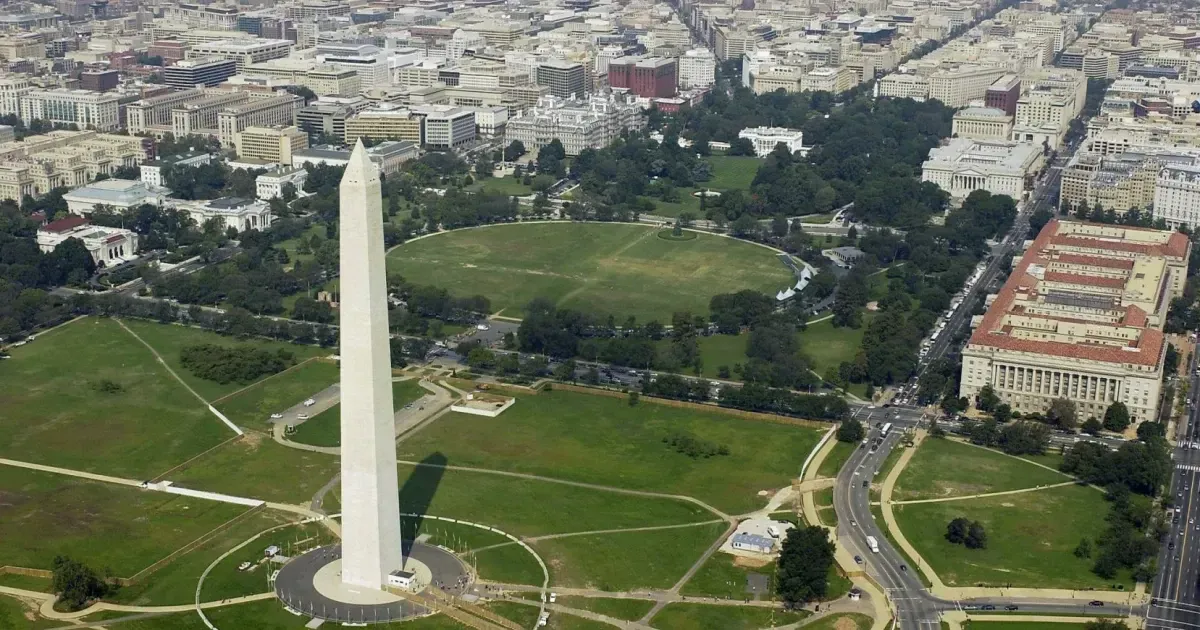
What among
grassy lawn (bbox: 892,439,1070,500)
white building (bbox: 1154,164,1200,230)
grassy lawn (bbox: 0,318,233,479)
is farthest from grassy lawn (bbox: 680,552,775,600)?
white building (bbox: 1154,164,1200,230)

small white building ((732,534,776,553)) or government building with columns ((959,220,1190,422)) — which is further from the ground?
government building with columns ((959,220,1190,422))

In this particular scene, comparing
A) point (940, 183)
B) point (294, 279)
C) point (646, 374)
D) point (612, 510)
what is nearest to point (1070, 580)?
point (612, 510)

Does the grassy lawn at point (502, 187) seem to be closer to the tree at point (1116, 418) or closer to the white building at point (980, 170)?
the white building at point (980, 170)

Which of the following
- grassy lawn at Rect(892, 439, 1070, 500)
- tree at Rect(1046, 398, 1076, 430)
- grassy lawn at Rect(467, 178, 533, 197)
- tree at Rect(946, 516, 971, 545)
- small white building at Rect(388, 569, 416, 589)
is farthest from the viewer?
grassy lawn at Rect(467, 178, 533, 197)

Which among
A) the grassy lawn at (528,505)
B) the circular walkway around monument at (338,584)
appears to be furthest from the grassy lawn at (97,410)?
the circular walkway around monument at (338,584)

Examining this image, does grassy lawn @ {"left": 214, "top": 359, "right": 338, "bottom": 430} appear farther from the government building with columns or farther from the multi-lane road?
the multi-lane road

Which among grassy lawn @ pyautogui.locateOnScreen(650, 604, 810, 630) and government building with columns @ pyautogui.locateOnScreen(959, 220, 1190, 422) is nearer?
grassy lawn @ pyautogui.locateOnScreen(650, 604, 810, 630)

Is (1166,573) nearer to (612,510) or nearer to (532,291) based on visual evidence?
(612,510)
